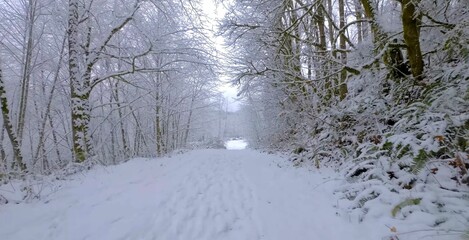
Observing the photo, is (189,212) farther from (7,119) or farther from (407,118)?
(7,119)

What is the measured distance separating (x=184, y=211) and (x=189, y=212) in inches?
3.2

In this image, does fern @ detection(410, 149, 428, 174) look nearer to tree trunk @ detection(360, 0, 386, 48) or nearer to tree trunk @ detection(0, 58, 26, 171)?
tree trunk @ detection(360, 0, 386, 48)

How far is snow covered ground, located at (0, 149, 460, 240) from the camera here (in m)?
2.62

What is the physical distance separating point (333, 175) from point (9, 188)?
547 cm

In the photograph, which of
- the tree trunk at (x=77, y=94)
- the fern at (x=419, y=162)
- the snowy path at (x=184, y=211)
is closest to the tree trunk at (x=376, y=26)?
the fern at (x=419, y=162)

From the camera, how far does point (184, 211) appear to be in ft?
10.9

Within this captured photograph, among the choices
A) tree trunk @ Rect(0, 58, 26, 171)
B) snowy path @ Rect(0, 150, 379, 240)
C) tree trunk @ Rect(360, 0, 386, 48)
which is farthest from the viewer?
tree trunk @ Rect(0, 58, 26, 171)

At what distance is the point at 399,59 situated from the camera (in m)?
4.50

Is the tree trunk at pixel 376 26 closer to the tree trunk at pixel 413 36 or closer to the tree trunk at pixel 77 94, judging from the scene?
the tree trunk at pixel 413 36

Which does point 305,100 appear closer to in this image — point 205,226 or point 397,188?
point 397,188

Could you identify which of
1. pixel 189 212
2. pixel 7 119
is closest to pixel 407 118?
pixel 189 212

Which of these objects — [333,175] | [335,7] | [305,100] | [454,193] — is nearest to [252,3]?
[305,100]

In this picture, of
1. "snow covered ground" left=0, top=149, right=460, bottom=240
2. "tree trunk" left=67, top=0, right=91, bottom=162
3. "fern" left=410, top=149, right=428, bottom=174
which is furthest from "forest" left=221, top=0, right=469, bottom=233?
"tree trunk" left=67, top=0, right=91, bottom=162

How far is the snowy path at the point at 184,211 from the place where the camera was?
2.64 meters
